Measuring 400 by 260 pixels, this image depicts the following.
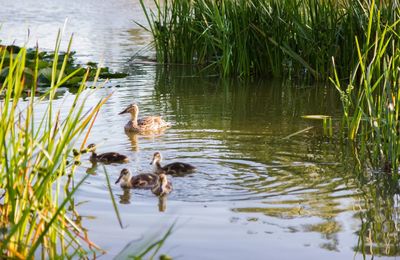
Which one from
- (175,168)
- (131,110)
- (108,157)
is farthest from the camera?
(131,110)

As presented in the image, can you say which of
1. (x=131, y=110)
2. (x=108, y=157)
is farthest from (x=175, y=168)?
(x=131, y=110)

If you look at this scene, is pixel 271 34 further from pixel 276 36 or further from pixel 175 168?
pixel 175 168

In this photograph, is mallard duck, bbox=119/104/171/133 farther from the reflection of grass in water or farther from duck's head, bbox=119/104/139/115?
the reflection of grass in water

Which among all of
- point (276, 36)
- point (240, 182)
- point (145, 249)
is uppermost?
point (276, 36)

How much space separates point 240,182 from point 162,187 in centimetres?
69

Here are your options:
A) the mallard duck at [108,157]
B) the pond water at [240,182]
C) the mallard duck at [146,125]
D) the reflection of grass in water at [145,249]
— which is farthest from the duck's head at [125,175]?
the mallard duck at [146,125]

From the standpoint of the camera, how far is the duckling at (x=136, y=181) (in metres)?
6.77

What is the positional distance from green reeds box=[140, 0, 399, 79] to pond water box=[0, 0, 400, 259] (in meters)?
0.34

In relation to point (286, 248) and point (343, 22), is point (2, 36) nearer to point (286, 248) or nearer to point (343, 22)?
point (343, 22)

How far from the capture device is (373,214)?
20.0 ft

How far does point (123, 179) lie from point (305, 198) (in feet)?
4.55

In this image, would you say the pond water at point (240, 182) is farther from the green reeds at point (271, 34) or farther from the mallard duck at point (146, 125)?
the green reeds at point (271, 34)

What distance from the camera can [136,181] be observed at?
679 cm

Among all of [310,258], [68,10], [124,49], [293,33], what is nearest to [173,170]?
[310,258]
